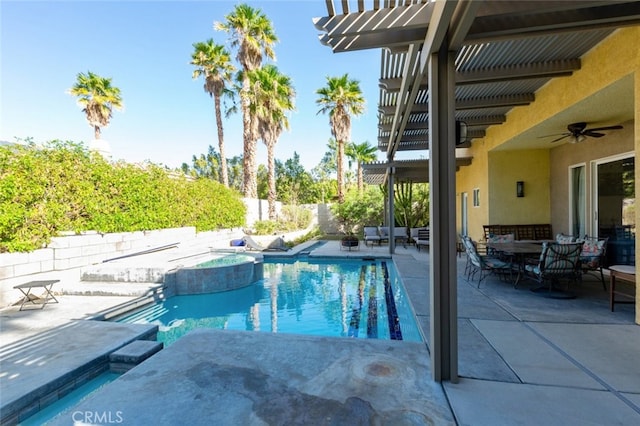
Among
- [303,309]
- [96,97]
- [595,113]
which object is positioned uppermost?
[96,97]

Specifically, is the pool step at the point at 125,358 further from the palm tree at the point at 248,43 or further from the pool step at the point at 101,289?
the palm tree at the point at 248,43

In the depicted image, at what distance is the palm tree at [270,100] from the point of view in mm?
14062

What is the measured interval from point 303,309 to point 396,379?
3.33 m

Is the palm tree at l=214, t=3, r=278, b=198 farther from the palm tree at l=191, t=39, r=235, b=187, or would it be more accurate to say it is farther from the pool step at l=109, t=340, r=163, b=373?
the pool step at l=109, t=340, r=163, b=373

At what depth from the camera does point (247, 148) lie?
14.9 meters

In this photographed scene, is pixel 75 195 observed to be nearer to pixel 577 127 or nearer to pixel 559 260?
pixel 559 260

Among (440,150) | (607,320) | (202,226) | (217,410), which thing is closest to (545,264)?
(607,320)

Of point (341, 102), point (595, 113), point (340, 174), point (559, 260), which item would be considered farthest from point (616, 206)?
point (341, 102)

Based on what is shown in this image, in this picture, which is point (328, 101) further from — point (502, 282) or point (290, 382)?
point (290, 382)

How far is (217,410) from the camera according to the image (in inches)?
79.6

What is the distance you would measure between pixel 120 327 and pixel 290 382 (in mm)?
2837

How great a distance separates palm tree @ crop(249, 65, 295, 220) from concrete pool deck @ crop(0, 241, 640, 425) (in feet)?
41.4

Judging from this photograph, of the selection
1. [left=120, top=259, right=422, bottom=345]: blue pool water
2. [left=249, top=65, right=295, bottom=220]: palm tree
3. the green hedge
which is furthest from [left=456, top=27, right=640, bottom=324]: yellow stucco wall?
[left=249, top=65, right=295, bottom=220]: palm tree

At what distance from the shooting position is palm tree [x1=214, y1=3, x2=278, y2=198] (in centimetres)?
1402
